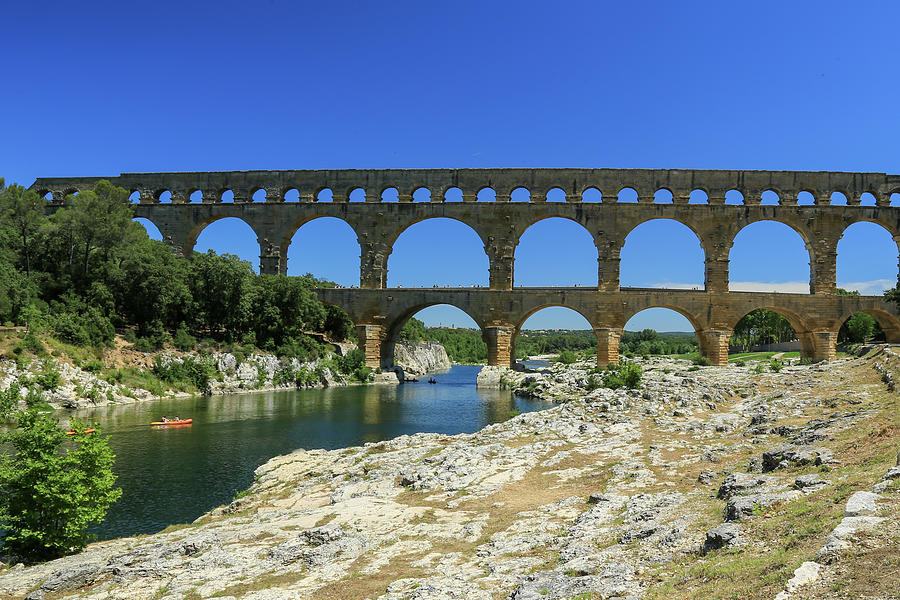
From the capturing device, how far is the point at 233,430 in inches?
856

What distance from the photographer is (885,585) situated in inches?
143

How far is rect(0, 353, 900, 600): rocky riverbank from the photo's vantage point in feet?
16.0

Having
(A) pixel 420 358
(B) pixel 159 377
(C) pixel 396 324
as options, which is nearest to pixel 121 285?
(B) pixel 159 377

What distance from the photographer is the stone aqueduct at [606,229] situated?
3778 centimetres

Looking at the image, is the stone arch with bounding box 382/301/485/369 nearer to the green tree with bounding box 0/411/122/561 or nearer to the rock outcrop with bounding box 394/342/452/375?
the rock outcrop with bounding box 394/342/452/375

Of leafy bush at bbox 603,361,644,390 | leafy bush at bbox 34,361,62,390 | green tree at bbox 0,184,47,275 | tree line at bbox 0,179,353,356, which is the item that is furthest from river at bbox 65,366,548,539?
green tree at bbox 0,184,47,275

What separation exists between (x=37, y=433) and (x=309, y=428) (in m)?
13.3

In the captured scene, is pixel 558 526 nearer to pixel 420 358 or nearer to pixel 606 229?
pixel 606 229

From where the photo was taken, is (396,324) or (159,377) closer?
(159,377)

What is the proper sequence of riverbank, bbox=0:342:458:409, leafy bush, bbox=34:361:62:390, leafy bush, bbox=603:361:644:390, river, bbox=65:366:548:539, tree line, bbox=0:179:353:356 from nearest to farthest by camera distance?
river, bbox=65:366:548:539 → leafy bush, bbox=603:361:644:390 → riverbank, bbox=0:342:458:409 → leafy bush, bbox=34:361:62:390 → tree line, bbox=0:179:353:356

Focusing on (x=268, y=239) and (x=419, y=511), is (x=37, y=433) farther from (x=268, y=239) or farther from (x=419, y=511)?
(x=268, y=239)

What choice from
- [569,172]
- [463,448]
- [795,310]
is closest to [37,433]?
[463,448]

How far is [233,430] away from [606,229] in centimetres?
2605

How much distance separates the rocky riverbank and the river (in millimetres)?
1539
